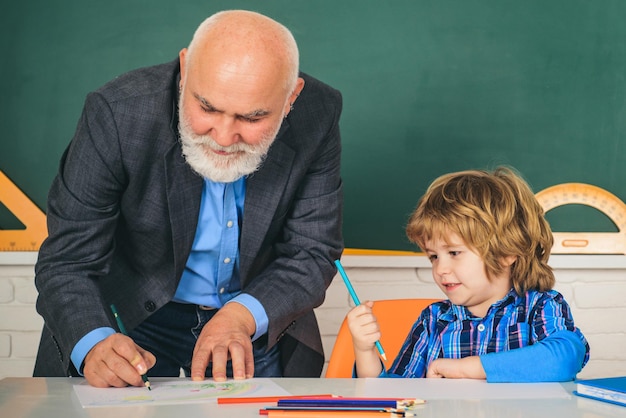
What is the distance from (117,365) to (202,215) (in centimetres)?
46

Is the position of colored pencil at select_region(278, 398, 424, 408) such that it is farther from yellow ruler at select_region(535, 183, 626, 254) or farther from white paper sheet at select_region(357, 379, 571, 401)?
yellow ruler at select_region(535, 183, 626, 254)

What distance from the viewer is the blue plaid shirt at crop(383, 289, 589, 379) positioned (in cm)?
140

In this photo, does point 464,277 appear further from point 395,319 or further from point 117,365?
point 117,365

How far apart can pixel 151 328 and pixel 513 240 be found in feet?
2.43

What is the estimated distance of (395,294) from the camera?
2.34 m

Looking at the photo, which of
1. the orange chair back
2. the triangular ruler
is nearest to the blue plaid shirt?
the orange chair back

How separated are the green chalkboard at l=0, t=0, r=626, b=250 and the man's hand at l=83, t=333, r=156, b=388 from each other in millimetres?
1153

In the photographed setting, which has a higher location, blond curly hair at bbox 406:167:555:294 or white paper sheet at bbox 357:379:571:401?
blond curly hair at bbox 406:167:555:294

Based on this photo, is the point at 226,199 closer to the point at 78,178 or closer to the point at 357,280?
the point at 78,178

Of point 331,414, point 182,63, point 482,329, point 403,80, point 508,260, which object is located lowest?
point 331,414

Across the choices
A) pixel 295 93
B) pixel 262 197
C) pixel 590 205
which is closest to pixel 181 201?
pixel 262 197

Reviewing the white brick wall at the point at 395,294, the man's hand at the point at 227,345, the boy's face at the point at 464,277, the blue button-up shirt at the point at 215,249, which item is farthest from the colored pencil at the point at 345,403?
the white brick wall at the point at 395,294

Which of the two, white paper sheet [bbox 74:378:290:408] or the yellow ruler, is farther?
the yellow ruler

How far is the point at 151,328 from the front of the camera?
167 centimetres
